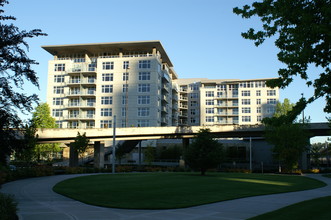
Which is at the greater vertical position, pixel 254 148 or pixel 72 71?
pixel 72 71

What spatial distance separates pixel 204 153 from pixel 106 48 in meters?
55.6

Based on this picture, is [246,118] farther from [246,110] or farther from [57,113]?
[57,113]

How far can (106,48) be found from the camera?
286ft

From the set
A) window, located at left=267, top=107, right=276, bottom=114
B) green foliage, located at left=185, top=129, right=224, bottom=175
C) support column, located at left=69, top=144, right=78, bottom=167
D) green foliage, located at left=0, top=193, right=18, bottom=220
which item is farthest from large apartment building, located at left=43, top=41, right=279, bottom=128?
green foliage, located at left=0, top=193, right=18, bottom=220

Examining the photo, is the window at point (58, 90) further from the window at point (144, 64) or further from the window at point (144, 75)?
the window at point (144, 64)

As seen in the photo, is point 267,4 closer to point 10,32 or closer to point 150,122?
point 10,32

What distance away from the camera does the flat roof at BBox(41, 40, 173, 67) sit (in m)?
83.1

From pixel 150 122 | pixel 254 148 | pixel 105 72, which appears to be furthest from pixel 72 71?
pixel 254 148

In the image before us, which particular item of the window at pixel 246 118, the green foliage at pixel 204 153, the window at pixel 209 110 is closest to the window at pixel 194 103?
the window at pixel 209 110

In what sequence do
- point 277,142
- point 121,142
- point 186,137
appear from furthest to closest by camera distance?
point 121,142, point 186,137, point 277,142

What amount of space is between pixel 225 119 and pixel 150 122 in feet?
130

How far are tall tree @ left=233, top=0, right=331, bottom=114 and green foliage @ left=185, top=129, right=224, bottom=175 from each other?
28319 millimetres

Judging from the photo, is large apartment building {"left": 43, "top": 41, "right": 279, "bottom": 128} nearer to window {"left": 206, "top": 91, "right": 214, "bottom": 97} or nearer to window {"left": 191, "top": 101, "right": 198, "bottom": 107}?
window {"left": 206, "top": 91, "right": 214, "bottom": 97}

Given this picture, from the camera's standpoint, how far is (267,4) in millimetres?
11336
